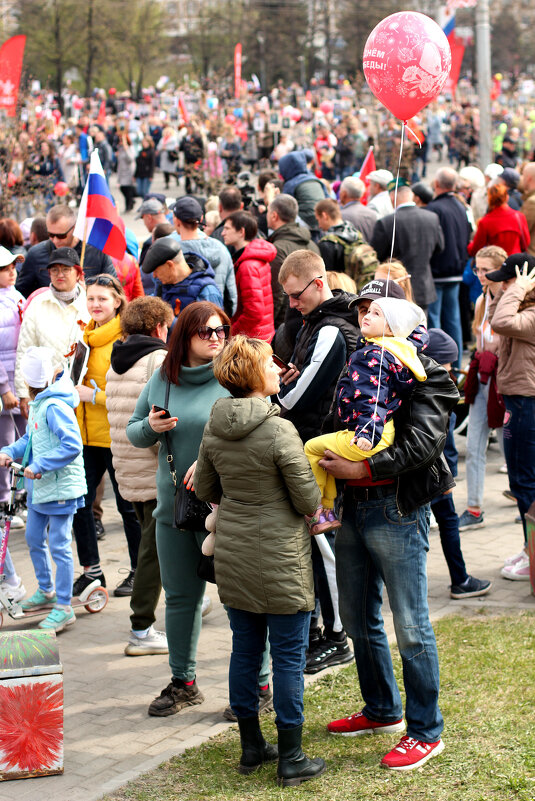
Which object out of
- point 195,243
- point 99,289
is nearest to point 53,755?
point 99,289

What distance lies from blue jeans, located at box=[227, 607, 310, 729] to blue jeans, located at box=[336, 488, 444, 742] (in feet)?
1.05

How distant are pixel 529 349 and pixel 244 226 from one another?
292cm

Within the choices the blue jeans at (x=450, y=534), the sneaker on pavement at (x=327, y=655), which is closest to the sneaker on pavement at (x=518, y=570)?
the blue jeans at (x=450, y=534)

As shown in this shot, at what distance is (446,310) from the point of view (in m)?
11.7

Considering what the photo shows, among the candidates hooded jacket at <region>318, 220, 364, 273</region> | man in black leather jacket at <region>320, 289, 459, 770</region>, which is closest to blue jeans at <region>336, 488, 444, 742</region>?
man in black leather jacket at <region>320, 289, 459, 770</region>

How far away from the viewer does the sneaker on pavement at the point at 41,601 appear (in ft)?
22.2

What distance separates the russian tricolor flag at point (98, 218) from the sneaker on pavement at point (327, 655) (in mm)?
3672

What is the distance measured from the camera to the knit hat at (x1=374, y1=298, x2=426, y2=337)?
14.3ft

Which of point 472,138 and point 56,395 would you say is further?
point 472,138

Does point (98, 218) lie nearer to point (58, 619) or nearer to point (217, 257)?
point (217, 257)

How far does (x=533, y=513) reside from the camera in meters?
6.67

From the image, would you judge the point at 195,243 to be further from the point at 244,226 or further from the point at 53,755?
the point at 53,755

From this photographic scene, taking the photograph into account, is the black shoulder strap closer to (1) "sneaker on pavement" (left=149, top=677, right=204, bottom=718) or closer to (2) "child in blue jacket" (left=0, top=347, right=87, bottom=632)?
(1) "sneaker on pavement" (left=149, top=677, right=204, bottom=718)

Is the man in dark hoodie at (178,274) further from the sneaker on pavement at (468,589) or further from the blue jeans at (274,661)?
the blue jeans at (274,661)
